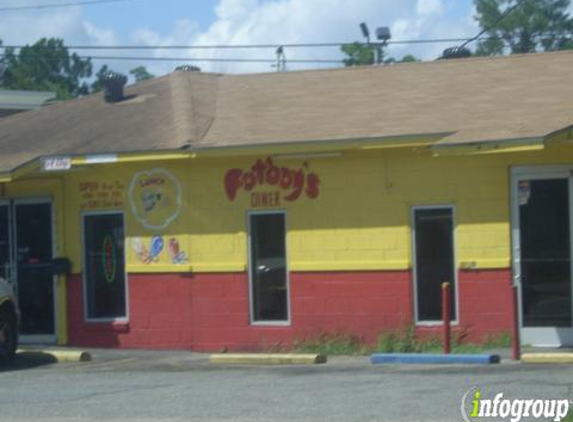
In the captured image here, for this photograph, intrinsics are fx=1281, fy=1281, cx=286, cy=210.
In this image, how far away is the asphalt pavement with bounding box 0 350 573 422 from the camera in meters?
11.9

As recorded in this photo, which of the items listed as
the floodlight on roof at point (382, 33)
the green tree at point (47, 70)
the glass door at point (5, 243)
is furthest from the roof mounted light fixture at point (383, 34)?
the green tree at point (47, 70)

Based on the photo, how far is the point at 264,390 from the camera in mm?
13547

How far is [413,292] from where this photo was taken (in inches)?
702

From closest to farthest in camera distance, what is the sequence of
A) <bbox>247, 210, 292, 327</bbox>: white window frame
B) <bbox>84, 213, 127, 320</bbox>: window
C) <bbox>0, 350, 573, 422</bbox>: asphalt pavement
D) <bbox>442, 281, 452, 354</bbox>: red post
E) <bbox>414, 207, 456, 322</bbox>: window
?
1. <bbox>0, 350, 573, 422</bbox>: asphalt pavement
2. <bbox>442, 281, 452, 354</bbox>: red post
3. <bbox>414, 207, 456, 322</bbox>: window
4. <bbox>247, 210, 292, 327</bbox>: white window frame
5. <bbox>84, 213, 127, 320</bbox>: window

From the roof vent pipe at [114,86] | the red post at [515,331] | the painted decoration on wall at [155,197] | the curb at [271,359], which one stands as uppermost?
the roof vent pipe at [114,86]

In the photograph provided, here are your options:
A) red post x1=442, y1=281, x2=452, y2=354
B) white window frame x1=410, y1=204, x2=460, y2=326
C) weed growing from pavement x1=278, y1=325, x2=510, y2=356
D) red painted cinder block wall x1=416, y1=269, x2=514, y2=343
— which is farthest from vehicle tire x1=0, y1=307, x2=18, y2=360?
red post x1=442, y1=281, x2=452, y2=354

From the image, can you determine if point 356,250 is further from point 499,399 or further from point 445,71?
point 499,399

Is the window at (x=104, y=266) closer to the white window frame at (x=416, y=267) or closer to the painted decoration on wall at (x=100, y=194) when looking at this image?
the painted decoration on wall at (x=100, y=194)

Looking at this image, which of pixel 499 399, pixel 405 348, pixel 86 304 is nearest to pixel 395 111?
pixel 405 348

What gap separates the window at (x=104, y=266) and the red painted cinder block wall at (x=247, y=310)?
19 centimetres

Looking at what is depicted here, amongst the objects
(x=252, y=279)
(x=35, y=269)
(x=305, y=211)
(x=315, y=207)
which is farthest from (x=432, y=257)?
(x=35, y=269)

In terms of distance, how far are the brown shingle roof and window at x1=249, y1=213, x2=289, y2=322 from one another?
1.32m

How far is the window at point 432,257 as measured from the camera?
17.7 meters

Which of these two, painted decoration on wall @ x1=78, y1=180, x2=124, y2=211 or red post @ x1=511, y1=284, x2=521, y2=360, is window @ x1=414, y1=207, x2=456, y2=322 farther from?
painted decoration on wall @ x1=78, y1=180, x2=124, y2=211
